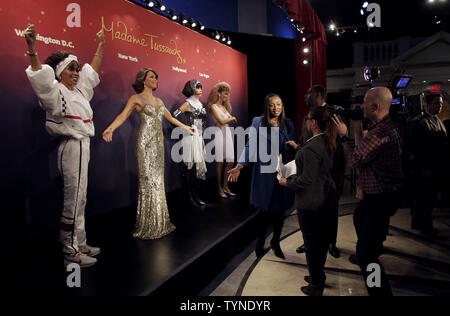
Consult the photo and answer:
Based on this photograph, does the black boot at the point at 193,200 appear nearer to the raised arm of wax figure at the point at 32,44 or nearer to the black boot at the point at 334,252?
the black boot at the point at 334,252

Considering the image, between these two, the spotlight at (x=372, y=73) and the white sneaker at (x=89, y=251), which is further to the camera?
the spotlight at (x=372, y=73)

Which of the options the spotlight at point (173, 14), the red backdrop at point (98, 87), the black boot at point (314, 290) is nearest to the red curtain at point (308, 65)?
the red backdrop at point (98, 87)

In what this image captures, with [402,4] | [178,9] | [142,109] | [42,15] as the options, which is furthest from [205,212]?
[402,4]

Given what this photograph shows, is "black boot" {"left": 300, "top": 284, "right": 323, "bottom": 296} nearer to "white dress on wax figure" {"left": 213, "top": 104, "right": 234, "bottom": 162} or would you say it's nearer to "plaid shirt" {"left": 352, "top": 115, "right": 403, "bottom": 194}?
"plaid shirt" {"left": 352, "top": 115, "right": 403, "bottom": 194}

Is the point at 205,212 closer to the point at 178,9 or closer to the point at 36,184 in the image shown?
the point at 36,184

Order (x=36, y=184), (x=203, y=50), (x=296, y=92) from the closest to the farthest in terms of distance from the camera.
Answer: (x=36, y=184) < (x=203, y=50) < (x=296, y=92)

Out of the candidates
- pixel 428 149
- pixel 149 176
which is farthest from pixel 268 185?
pixel 428 149

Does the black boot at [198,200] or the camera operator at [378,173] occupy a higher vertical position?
the camera operator at [378,173]

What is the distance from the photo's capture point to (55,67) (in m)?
2.32

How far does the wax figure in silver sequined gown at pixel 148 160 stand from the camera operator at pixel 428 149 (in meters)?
2.92

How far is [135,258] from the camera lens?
2.51m

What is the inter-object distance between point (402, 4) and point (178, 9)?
915 cm

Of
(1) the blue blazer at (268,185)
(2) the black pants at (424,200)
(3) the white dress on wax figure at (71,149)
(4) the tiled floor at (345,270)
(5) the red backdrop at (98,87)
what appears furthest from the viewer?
(2) the black pants at (424,200)

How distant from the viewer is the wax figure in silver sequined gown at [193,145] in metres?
4.12
